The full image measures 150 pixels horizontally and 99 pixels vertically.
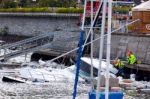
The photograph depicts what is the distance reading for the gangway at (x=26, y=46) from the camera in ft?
176

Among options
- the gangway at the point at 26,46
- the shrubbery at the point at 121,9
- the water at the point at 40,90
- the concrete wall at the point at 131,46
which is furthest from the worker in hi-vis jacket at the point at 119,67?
the shrubbery at the point at 121,9

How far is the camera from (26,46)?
5909 centimetres

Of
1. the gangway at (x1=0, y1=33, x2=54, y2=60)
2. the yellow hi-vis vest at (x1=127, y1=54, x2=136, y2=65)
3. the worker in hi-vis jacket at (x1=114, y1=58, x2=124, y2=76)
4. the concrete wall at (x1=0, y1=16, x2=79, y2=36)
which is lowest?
the concrete wall at (x1=0, y1=16, x2=79, y2=36)

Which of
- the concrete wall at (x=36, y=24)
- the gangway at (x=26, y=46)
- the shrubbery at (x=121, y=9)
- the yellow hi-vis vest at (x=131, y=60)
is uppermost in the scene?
the shrubbery at (x=121, y=9)

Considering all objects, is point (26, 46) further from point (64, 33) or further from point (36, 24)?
point (36, 24)

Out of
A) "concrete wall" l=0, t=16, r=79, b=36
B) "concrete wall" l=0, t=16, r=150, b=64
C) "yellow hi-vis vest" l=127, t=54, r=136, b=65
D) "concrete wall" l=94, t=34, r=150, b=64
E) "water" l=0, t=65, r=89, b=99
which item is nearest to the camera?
"water" l=0, t=65, r=89, b=99

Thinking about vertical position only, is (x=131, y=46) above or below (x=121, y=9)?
below

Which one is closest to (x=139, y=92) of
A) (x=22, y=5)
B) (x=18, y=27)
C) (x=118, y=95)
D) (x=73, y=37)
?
(x=118, y=95)

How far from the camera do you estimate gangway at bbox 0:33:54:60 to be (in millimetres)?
53544

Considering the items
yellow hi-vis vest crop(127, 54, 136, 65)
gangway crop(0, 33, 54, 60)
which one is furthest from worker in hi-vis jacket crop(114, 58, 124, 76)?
gangway crop(0, 33, 54, 60)

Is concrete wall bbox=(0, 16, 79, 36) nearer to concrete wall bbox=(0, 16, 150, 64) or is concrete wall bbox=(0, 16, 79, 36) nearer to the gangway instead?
concrete wall bbox=(0, 16, 150, 64)

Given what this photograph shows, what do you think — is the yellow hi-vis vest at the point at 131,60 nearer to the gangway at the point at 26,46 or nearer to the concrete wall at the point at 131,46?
the concrete wall at the point at 131,46

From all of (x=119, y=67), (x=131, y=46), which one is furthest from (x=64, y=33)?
(x=119, y=67)

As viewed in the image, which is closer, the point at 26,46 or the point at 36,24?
the point at 26,46
